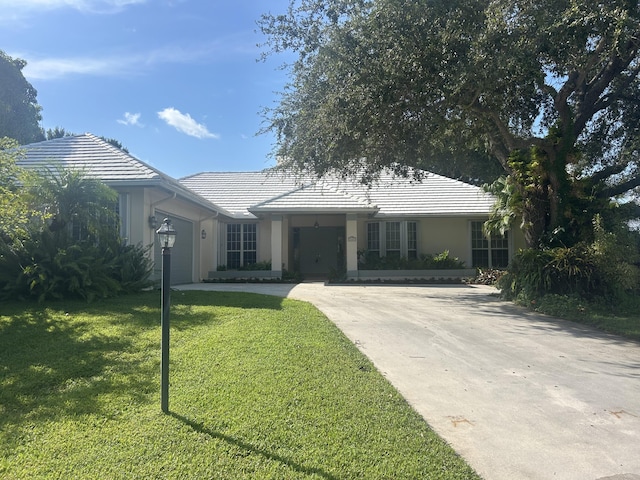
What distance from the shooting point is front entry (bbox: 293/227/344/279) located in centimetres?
2191

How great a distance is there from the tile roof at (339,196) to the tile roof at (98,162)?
441 cm

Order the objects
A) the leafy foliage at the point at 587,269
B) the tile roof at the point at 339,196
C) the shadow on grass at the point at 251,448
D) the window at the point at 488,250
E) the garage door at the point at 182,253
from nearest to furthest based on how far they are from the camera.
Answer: the shadow on grass at the point at 251,448, the leafy foliage at the point at 587,269, the garage door at the point at 182,253, the tile roof at the point at 339,196, the window at the point at 488,250

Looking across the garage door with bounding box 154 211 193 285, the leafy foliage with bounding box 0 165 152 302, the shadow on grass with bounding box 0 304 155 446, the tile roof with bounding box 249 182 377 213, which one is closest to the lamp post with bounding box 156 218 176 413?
the shadow on grass with bounding box 0 304 155 446

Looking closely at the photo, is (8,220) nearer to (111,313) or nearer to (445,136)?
(111,313)

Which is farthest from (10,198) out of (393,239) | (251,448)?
(393,239)

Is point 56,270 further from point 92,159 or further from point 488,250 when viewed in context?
point 488,250

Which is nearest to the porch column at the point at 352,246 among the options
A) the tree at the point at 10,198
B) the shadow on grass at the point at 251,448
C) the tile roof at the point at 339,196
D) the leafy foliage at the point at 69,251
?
the tile roof at the point at 339,196

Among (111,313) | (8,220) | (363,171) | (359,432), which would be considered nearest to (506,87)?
(363,171)

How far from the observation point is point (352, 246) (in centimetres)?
1752

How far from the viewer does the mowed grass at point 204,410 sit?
121 inches

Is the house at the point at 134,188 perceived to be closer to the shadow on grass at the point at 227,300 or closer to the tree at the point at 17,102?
the shadow on grass at the point at 227,300

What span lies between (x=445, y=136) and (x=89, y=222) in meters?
9.67

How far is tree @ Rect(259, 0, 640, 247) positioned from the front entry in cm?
763

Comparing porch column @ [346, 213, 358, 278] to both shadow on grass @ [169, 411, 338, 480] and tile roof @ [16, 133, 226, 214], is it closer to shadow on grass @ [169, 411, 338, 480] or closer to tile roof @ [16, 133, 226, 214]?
tile roof @ [16, 133, 226, 214]
